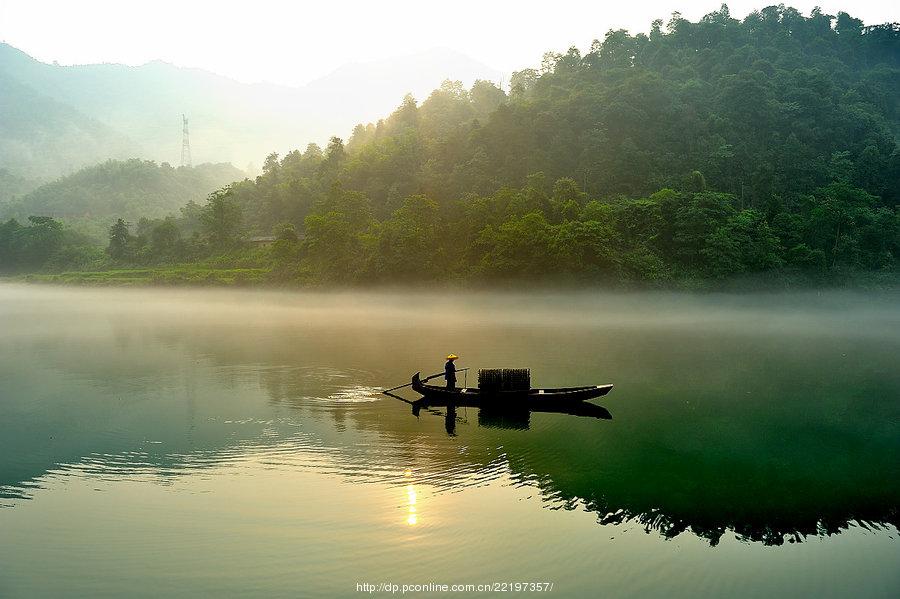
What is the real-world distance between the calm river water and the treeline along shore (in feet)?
96.2

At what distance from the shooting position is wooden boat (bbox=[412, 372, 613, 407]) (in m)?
17.6

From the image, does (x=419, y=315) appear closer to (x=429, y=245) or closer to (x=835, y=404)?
(x=429, y=245)

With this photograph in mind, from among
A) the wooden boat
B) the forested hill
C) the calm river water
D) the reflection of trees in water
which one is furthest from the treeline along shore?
the wooden boat

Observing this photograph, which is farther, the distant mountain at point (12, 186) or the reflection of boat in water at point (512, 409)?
the distant mountain at point (12, 186)

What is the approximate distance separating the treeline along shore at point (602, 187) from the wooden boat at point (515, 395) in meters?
37.7

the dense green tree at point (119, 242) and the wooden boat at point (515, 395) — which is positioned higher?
the dense green tree at point (119, 242)

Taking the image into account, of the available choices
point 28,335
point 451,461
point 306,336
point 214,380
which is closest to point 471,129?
point 306,336

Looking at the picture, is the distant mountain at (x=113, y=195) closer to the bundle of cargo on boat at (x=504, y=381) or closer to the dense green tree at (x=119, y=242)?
the dense green tree at (x=119, y=242)

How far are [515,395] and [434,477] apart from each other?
5.50 m

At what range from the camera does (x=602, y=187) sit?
68.8m

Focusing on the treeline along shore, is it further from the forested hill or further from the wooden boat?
the wooden boat

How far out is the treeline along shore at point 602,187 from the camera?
187ft

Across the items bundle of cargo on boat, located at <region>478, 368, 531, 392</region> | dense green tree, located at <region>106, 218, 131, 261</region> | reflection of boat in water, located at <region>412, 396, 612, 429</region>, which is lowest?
reflection of boat in water, located at <region>412, 396, 612, 429</region>

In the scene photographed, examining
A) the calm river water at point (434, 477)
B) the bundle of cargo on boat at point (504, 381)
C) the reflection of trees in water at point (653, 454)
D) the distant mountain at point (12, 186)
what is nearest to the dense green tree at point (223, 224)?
the calm river water at point (434, 477)
